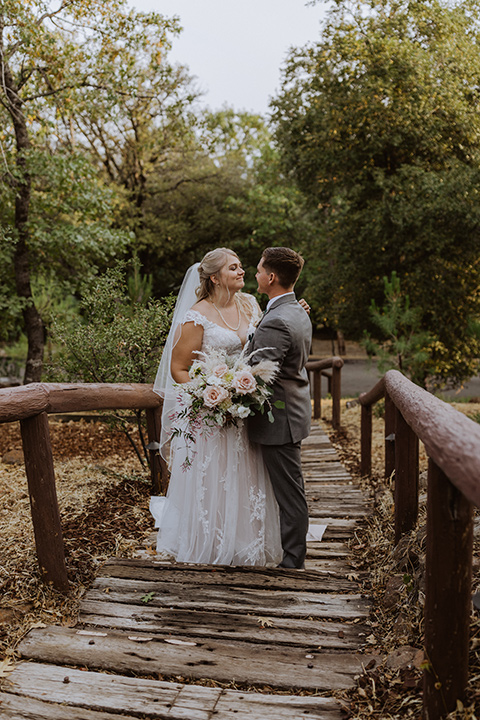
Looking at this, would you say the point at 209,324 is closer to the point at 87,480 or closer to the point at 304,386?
the point at 304,386

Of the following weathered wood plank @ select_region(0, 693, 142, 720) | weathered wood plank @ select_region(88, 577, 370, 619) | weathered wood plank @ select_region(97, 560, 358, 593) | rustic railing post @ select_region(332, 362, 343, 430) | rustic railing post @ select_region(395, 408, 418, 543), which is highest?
rustic railing post @ select_region(395, 408, 418, 543)

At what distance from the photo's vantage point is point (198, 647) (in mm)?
2744

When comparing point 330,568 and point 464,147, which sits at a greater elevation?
point 464,147

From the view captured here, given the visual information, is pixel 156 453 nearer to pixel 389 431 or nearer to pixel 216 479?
pixel 216 479

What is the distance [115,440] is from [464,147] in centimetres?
1009

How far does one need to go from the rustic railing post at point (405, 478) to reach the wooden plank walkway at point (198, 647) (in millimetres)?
474

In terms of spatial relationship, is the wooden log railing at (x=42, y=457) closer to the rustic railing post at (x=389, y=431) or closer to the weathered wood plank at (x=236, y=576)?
the weathered wood plank at (x=236, y=576)

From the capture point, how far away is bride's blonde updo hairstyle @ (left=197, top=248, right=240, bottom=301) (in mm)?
4078

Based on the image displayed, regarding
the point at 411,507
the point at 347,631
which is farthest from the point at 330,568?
the point at 347,631

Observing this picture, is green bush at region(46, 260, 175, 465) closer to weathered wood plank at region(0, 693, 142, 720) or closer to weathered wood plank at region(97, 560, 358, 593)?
weathered wood plank at region(97, 560, 358, 593)

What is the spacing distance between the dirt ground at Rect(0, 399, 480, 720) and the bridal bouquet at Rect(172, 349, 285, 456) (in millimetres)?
1103

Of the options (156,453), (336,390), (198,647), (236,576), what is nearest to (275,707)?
(198,647)

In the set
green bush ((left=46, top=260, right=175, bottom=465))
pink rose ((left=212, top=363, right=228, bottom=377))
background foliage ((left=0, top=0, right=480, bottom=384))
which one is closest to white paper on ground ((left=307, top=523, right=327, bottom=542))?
pink rose ((left=212, top=363, right=228, bottom=377))

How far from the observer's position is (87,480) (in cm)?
560
